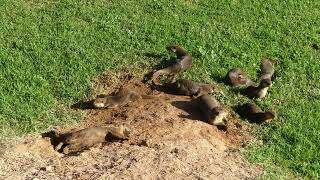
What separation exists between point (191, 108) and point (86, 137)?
1.66 m

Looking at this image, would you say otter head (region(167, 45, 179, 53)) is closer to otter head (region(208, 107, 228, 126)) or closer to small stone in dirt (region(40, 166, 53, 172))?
otter head (region(208, 107, 228, 126))

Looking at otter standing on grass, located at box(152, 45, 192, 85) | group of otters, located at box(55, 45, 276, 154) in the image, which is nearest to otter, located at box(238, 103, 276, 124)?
group of otters, located at box(55, 45, 276, 154)

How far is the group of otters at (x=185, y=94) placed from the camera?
7094mm

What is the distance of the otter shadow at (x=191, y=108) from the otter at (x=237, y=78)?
0.73 m

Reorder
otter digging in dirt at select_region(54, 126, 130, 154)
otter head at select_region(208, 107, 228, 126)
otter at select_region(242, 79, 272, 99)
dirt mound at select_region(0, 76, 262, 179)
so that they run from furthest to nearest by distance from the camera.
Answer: otter at select_region(242, 79, 272, 99), otter head at select_region(208, 107, 228, 126), otter digging in dirt at select_region(54, 126, 130, 154), dirt mound at select_region(0, 76, 262, 179)

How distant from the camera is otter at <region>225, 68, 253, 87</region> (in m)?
8.47

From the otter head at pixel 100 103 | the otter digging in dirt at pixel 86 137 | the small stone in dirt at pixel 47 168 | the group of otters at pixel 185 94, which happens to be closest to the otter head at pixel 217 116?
the group of otters at pixel 185 94

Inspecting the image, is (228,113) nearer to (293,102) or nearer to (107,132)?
(293,102)

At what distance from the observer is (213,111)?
7.57m

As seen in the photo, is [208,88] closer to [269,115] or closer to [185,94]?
[185,94]

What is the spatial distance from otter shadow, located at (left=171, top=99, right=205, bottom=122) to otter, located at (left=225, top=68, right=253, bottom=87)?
729 millimetres

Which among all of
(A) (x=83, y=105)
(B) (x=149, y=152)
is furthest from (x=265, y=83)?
(A) (x=83, y=105)

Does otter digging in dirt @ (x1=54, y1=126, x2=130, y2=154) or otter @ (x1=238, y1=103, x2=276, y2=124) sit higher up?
otter @ (x1=238, y1=103, x2=276, y2=124)

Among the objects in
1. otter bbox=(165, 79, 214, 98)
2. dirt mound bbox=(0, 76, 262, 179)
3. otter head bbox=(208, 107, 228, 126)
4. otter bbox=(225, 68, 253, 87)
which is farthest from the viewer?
otter bbox=(225, 68, 253, 87)
